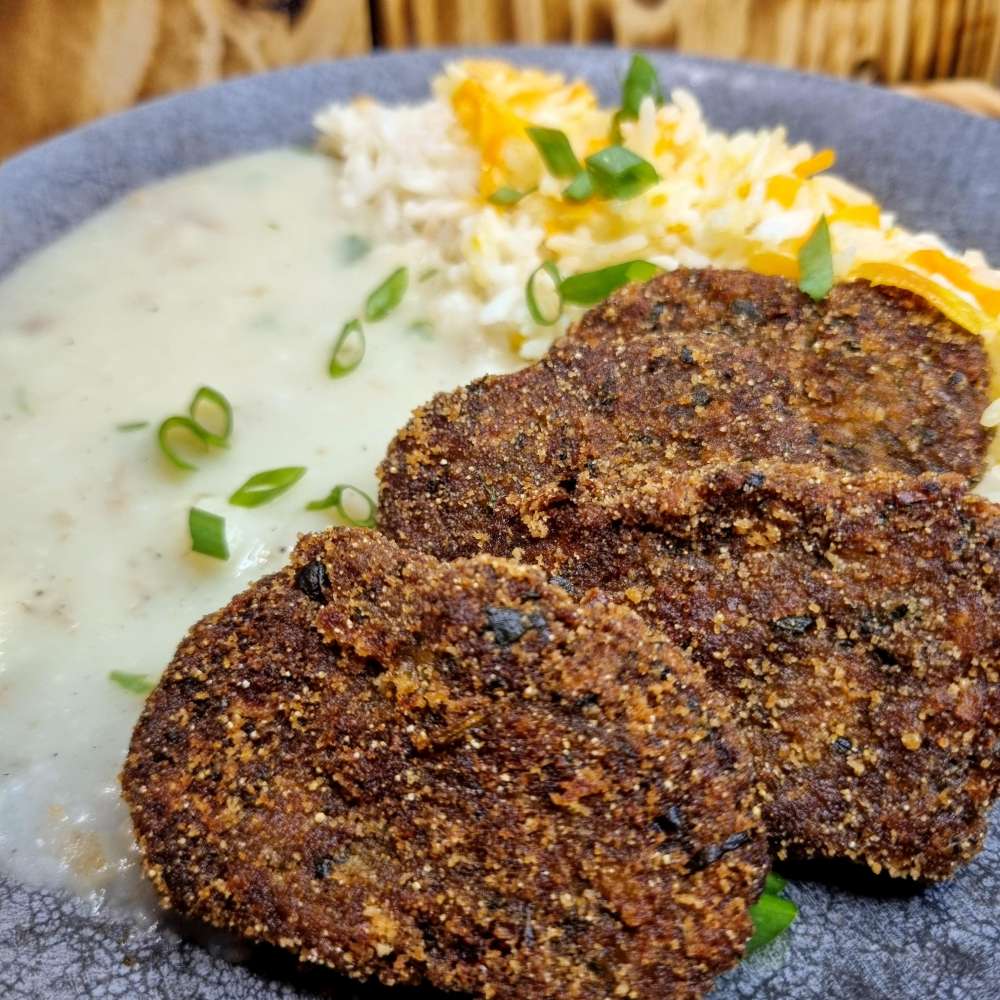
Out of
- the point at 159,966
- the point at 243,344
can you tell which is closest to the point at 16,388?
the point at 243,344

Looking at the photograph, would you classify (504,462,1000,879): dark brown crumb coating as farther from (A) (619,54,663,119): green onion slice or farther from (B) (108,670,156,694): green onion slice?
(A) (619,54,663,119): green onion slice

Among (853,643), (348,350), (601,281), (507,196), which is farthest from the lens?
(507,196)

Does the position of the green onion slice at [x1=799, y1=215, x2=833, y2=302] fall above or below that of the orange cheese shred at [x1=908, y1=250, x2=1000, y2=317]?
above

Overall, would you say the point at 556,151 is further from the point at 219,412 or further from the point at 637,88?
the point at 219,412

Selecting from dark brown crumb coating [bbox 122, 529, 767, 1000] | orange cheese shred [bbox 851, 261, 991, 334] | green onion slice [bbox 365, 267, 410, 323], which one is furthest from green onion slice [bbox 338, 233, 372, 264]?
dark brown crumb coating [bbox 122, 529, 767, 1000]

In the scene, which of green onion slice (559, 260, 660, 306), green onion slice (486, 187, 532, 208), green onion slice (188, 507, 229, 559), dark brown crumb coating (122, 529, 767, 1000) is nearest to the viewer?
dark brown crumb coating (122, 529, 767, 1000)

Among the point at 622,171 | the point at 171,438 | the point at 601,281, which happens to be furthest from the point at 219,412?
the point at 622,171

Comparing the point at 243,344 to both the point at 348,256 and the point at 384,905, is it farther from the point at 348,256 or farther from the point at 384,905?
the point at 384,905
